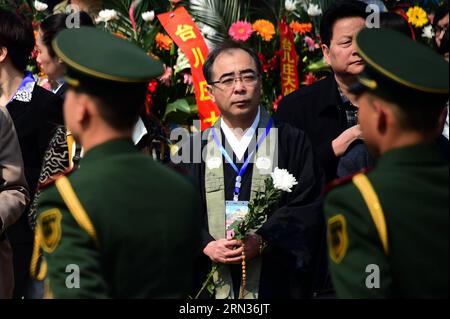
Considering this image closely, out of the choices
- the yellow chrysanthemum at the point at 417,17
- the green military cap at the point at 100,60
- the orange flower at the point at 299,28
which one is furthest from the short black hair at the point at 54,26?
the green military cap at the point at 100,60

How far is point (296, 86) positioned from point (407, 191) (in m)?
3.81

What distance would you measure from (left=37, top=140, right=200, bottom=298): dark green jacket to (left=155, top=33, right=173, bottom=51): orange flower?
3882mm

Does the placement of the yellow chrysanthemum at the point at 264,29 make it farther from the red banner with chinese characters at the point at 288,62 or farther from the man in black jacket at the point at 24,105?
the man in black jacket at the point at 24,105

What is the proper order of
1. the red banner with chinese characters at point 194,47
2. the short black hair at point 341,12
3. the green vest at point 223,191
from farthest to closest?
1. the red banner with chinese characters at point 194,47
2. the short black hair at point 341,12
3. the green vest at point 223,191

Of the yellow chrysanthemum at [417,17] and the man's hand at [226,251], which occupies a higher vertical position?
the yellow chrysanthemum at [417,17]

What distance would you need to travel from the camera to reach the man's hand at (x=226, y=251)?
16.4ft

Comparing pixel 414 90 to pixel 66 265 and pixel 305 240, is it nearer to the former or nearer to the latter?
pixel 66 265

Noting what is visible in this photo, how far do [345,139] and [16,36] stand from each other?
2037mm

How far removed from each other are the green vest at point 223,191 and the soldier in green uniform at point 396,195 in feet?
6.31

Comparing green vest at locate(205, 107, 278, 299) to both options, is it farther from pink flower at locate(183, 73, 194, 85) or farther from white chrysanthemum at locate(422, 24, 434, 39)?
white chrysanthemum at locate(422, 24, 434, 39)

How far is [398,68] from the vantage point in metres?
3.19

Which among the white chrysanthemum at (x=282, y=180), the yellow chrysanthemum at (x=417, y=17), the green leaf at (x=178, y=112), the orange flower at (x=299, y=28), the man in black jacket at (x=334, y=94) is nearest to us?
the white chrysanthemum at (x=282, y=180)

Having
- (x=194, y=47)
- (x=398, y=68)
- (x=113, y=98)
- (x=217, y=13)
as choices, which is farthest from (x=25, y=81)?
(x=398, y=68)

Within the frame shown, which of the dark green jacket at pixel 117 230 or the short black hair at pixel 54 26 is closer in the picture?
the dark green jacket at pixel 117 230
